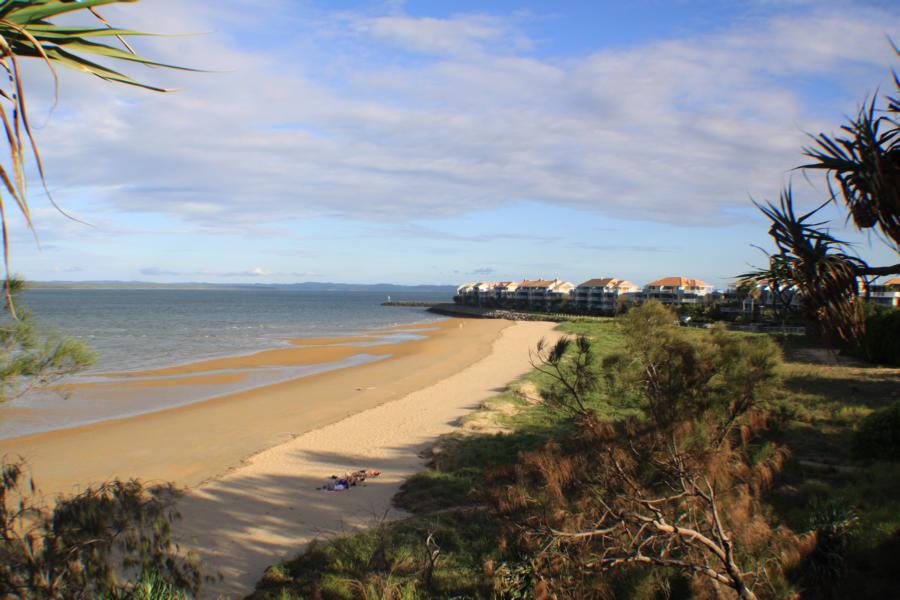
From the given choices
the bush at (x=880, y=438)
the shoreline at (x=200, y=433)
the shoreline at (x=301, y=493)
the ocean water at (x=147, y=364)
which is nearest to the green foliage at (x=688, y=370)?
the bush at (x=880, y=438)

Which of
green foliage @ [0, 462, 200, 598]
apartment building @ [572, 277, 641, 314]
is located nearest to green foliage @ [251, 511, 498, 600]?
green foliage @ [0, 462, 200, 598]

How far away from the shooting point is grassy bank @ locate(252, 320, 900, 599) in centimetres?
661

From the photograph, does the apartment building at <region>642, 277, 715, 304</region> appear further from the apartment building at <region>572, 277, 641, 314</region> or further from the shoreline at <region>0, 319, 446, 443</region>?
the shoreline at <region>0, 319, 446, 443</region>

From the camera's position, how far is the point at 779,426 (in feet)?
37.8

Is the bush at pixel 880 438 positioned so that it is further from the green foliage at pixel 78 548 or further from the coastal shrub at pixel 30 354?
the coastal shrub at pixel 30 354

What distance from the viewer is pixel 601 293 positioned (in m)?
99.9

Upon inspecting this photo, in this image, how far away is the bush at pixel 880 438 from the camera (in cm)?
1066

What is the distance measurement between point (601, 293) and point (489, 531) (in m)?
94.4

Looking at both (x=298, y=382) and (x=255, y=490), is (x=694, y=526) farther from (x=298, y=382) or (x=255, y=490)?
(x=298, y=382)

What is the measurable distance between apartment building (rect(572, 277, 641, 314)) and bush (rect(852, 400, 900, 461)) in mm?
80421

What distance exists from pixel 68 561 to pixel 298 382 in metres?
22.1

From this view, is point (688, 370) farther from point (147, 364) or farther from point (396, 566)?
point (147, 364)

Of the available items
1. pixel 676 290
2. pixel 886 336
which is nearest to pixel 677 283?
pixel 676 290

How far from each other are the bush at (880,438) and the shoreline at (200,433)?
12472mm
